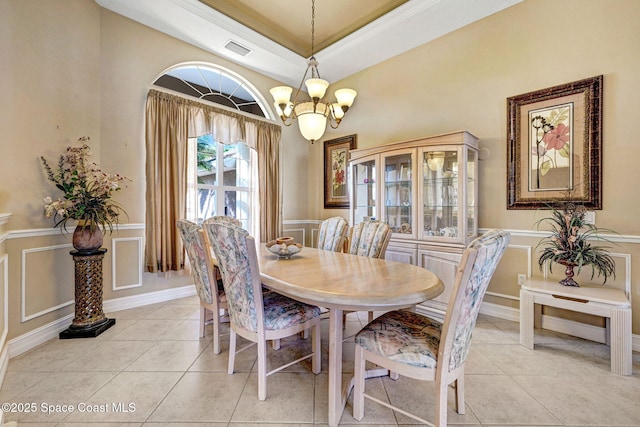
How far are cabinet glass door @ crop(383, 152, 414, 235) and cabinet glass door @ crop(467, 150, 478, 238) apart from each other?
572 mm

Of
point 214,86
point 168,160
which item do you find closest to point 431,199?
point 168,160

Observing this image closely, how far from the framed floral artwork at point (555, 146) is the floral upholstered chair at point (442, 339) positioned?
1862 mm

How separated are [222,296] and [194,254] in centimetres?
40

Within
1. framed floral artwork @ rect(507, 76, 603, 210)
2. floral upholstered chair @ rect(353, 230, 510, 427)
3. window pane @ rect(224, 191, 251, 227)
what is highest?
framed floral artwork @ rect(507, 76, 603, 210)

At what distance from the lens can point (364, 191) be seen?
3.65 metres

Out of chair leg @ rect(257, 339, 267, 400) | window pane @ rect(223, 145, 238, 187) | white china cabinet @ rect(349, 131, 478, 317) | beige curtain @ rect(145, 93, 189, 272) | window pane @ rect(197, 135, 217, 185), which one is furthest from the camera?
window pane @ rect(223, 145, 238, 187)

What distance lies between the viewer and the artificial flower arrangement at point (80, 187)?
7.63 feet

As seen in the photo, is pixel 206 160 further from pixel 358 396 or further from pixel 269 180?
pixel 358 396

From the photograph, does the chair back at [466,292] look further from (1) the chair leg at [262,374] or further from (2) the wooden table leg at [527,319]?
(2) the wooden table leg at [527,319]

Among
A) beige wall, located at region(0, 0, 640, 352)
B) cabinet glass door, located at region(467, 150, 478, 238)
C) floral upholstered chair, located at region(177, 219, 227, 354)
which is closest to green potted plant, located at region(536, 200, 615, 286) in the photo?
beige wall, located at region(0, 0, 640, 352)

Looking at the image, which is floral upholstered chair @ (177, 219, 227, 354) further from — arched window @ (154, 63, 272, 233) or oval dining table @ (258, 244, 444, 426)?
arched window @ (154, 63, 272, 233)

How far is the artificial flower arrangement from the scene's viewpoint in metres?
2.33

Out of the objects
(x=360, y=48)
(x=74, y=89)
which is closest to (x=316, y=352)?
(x=74, y=89)

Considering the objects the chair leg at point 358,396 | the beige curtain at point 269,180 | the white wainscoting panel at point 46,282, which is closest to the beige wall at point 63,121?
the white wainscoting panel at point 46,282
